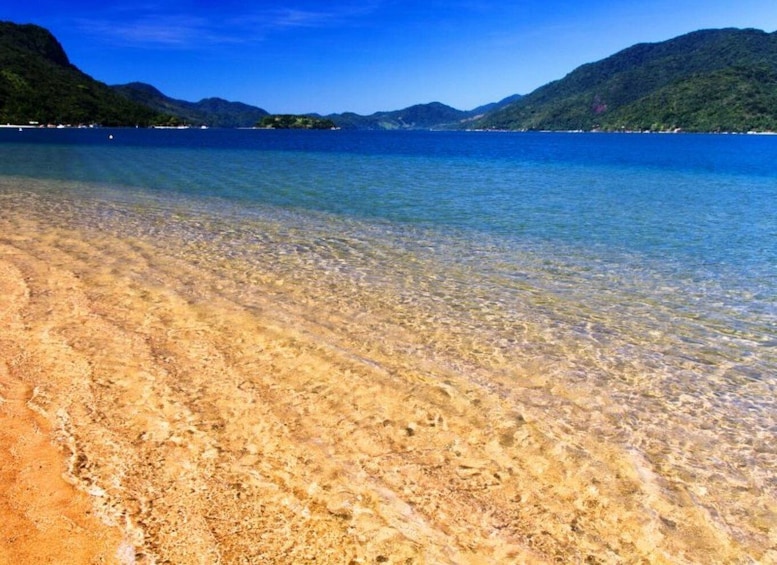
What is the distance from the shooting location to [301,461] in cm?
557

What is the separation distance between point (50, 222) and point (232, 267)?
939 centimetres

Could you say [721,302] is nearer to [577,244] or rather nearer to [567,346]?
[567,346]

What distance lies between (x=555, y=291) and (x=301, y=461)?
27.9 ft

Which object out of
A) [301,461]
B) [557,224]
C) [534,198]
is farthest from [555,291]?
[534,198]

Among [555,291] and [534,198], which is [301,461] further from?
[534,198]

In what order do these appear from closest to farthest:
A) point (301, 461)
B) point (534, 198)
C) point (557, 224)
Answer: point (301, 461) < point (557, 224) < point (534, 198)

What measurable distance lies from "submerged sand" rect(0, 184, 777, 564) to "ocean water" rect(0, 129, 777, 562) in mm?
256

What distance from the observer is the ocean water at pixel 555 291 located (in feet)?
21.8

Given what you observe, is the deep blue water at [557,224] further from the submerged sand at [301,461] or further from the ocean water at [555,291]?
the submerged sand at [301,461]

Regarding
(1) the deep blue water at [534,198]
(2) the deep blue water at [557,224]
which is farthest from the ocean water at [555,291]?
(1) the deep blue water at [534,198]

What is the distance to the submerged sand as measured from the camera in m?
4.47

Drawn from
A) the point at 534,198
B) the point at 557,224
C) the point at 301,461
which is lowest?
the point at 534,198

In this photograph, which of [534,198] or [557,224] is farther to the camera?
[534,198]

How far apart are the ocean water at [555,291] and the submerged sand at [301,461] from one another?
256mm
